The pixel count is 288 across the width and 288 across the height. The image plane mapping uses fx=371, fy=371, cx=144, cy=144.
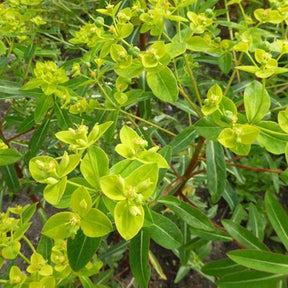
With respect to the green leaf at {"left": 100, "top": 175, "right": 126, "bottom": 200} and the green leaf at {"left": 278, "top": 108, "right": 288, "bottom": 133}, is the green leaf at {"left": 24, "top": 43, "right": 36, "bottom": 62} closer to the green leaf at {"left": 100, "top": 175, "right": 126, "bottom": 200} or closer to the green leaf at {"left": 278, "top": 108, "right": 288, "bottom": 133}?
the green leaf at {"left": 100, "top": 175, "right": 126, "bottom": 200}

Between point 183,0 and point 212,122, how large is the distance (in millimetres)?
391

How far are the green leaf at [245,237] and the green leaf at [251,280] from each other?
154 millimetres

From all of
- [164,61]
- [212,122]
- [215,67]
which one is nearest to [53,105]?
[164,61]

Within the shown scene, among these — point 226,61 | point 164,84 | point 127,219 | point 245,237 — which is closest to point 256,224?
point 245,237

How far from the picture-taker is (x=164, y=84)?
3.48ft

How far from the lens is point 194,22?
45.6 inches

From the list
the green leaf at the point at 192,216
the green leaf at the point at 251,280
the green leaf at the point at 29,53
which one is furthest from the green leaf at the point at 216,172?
the green leaf at the point at 29,53

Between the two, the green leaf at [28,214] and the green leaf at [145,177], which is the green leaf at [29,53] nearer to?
the green leaf at [28,214]

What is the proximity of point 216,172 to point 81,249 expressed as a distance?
56cm

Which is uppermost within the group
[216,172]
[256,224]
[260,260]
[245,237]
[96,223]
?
[96,223]

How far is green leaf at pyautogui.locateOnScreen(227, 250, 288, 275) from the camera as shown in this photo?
107 centimetres

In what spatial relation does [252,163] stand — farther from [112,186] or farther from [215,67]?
[112,186]

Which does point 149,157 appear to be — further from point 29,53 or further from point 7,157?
point 29,53

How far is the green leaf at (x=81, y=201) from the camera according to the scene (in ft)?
2.62
